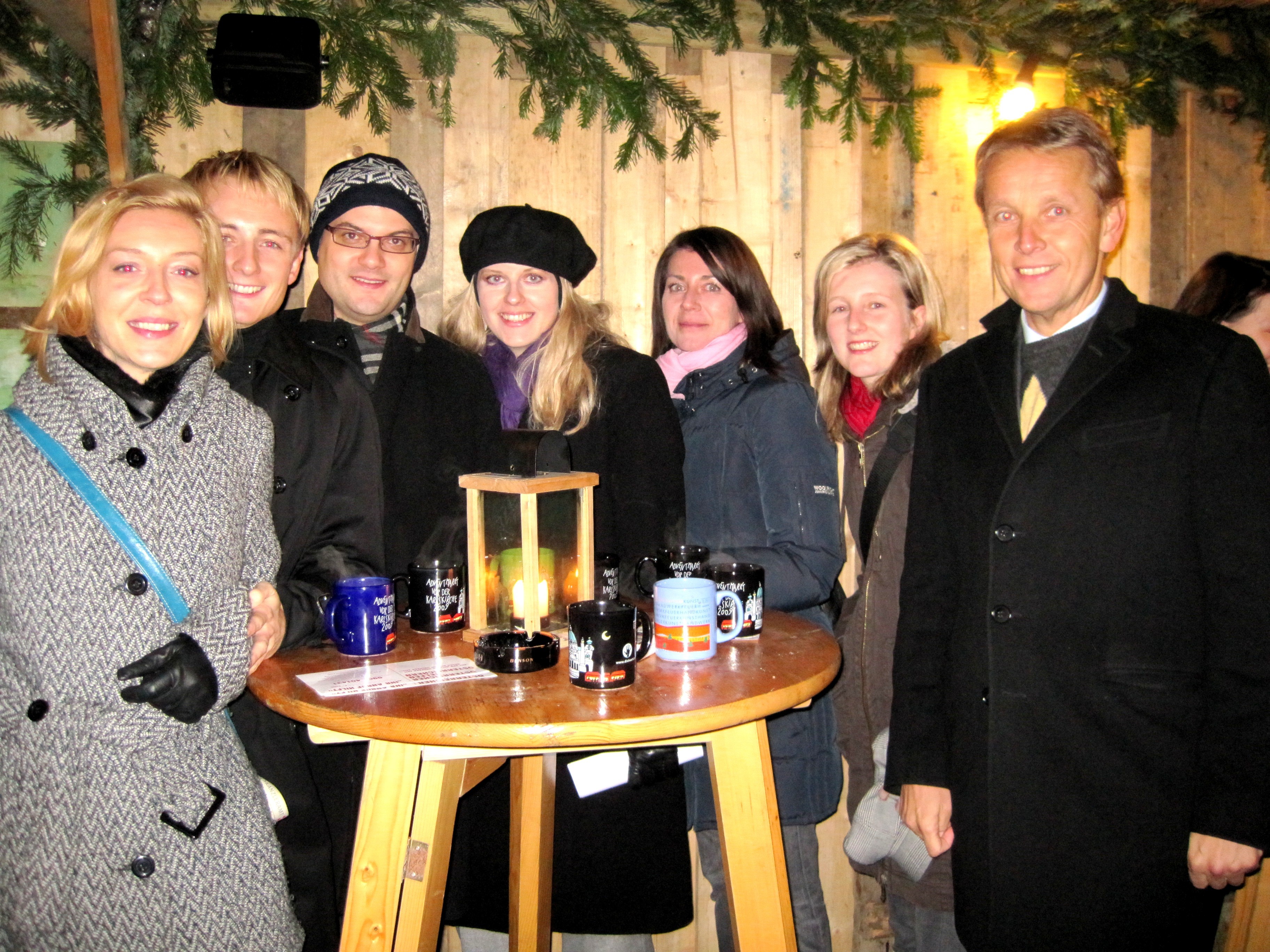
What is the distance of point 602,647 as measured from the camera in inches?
54.9

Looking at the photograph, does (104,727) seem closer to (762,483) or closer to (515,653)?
(515,653)

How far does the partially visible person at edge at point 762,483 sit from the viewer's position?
7.04ft

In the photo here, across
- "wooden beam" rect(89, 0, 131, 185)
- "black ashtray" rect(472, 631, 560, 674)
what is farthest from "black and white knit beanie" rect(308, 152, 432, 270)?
"black ashtray" rect(472, 631, 560, 674)

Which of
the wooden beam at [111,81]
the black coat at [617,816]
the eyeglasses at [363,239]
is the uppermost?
the wooden beam at [111,81]

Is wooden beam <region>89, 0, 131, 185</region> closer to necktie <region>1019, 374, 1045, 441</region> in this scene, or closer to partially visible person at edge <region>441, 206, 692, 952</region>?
partially visible person at edge <region>441, 206, 692, 952</region>

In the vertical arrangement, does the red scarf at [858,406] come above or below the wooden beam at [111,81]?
below

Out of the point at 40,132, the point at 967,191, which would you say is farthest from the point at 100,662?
the point at 967,191

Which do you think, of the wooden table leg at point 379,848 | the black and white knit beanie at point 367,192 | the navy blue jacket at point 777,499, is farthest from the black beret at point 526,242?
the wooden table leg at point 379,848

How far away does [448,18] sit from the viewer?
256 centimetres

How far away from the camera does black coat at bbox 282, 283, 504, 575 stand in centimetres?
206

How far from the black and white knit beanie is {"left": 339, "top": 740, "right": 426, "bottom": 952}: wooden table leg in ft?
4.14

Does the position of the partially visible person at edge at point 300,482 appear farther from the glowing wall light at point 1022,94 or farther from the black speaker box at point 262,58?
the glowing wall light at point 1022,94

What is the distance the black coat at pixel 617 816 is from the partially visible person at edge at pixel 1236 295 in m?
1.50

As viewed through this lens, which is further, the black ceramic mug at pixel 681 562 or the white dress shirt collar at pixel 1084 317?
the black ceramic mug at pixel 681 562
